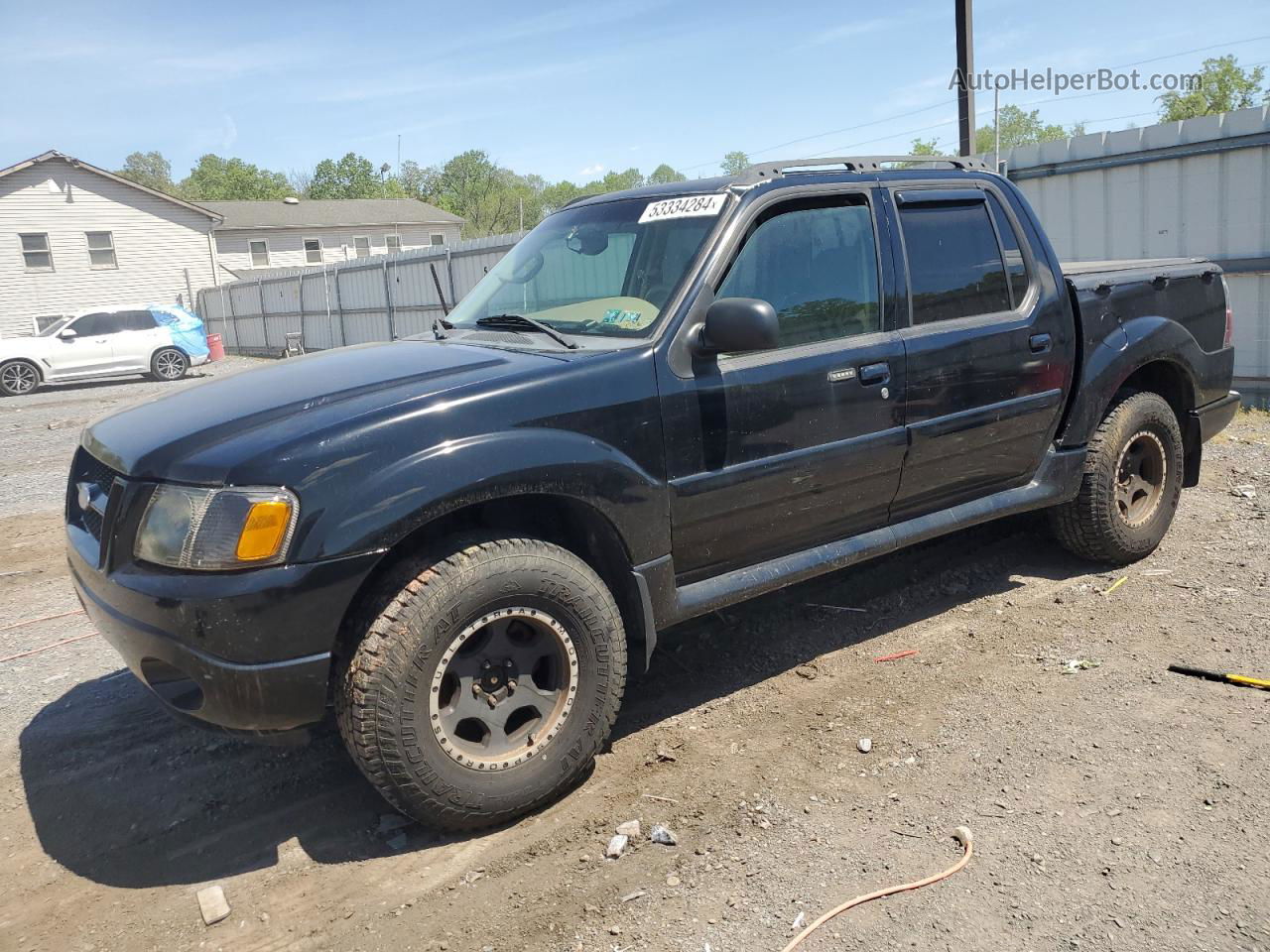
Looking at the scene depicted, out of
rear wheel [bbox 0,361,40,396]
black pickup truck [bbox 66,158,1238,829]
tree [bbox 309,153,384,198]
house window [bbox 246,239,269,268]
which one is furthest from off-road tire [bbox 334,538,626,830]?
tree [bbox 309,153,384,198]

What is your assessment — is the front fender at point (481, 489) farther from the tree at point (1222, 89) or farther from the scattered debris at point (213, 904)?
the tree at point (1222, 89)

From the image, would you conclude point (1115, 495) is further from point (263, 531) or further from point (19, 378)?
point (19, 378)

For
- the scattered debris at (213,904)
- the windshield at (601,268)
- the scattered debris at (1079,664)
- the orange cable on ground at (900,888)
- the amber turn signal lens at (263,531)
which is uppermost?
the windshield at (601,268)

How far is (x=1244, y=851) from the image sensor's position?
2910 millimetres

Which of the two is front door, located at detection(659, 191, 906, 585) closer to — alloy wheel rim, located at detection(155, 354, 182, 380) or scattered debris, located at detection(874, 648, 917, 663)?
scattered debris, located at detection(874, 648, 917, 663)

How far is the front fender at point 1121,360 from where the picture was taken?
191 inches

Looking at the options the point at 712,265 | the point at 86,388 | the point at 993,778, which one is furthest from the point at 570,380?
the point at 86,388

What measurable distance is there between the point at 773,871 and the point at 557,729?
2.70 ft

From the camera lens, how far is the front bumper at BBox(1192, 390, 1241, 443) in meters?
5.50

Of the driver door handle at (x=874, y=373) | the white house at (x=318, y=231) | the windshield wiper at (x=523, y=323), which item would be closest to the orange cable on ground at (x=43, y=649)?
the windshield wiper at (x=523, y=323)

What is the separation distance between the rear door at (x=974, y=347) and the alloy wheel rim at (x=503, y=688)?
5.79ft

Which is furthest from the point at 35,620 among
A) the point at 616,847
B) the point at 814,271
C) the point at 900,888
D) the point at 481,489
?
the point at 900,888

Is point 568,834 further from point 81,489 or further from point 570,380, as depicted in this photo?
point 81,489

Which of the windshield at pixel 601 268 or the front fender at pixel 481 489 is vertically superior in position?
the windshield at pixel 601 268
